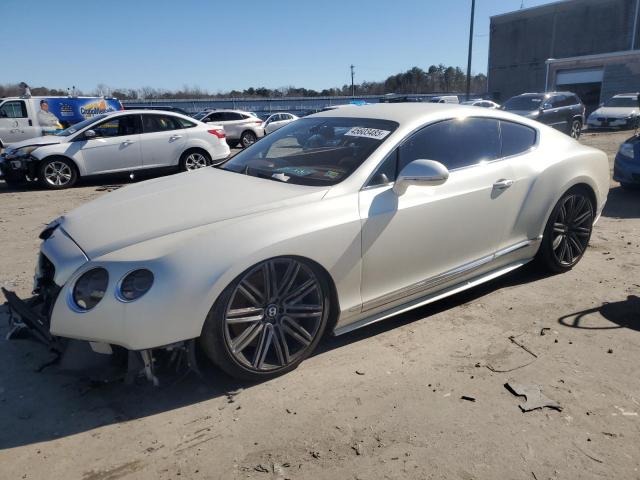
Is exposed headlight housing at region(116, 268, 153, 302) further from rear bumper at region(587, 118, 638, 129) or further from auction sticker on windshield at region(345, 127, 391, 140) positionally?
rear bumper at region(587, 118, 638, 129)

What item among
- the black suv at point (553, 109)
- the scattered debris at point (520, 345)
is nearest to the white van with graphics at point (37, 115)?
the black suv at point (553, 109)

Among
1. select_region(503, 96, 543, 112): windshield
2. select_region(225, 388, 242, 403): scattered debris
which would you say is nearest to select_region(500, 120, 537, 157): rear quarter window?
select_region(225, 388, 242, 403): scattered debris

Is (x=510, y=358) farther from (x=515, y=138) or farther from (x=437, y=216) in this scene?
(x=515, y=138)

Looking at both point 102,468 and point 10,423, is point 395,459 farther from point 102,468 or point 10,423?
point 10,423

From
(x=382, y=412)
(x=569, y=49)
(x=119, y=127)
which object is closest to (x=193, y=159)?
(x=119, y=127)

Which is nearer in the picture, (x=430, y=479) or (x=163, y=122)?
(x=430, y=479)

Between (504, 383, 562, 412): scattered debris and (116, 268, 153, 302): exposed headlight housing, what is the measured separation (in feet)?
6.75

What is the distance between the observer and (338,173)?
313 centimetres

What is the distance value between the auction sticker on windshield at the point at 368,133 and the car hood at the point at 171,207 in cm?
63

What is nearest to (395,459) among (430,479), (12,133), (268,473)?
(430,479)

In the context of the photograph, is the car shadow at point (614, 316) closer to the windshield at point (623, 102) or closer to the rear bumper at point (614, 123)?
the rear bumper at point (614, 123)

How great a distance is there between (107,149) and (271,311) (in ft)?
27.7

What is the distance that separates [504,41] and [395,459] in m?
58.2

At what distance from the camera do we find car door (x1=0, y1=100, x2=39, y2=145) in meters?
15.1
